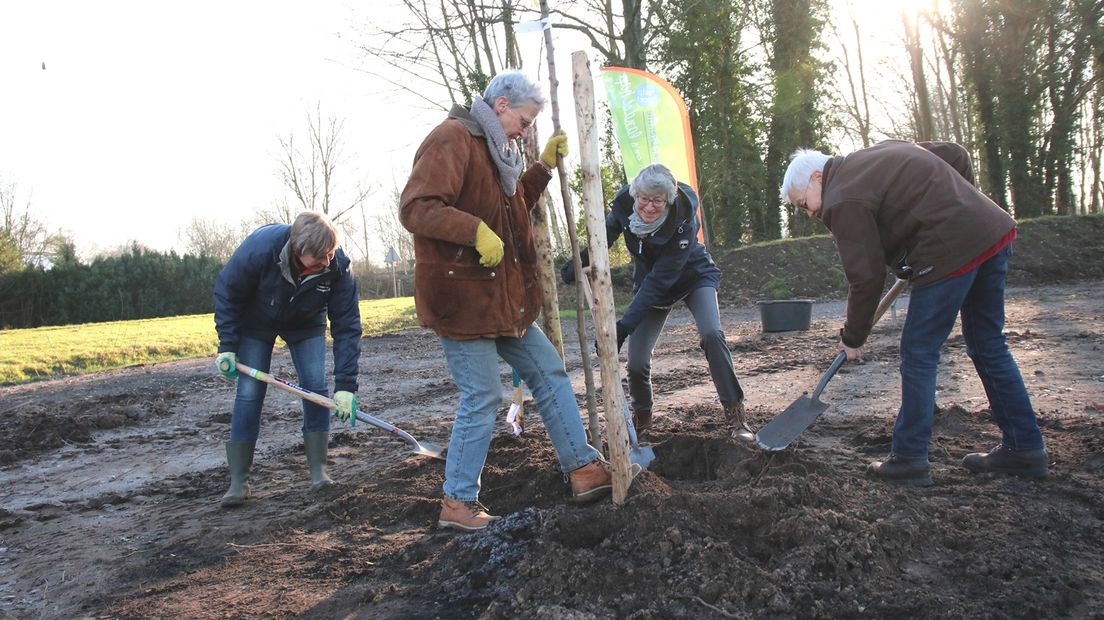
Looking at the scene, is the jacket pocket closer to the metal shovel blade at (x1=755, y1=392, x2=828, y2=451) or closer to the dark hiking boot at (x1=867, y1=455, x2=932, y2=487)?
the metal shovel blade at (x1=755, y1=392, x2=828, y2=451)

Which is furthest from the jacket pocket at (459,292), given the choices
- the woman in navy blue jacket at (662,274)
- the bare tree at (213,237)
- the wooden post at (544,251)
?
the bare tree at (213,237)

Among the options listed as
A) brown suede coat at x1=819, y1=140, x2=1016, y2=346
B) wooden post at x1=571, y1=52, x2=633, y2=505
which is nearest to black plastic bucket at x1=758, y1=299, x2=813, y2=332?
brown suede coat at x1=819, y1=140, x2=1016, y2=346

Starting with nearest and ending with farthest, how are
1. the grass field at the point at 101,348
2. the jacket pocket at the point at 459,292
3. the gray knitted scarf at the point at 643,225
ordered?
the jacket pocket at the point at 459,292 → the gray knitted scarf at the point at 643,225 → the grass field at the point at 101,348

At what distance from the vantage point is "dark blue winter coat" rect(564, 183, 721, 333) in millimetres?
4168

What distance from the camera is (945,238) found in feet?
10.5

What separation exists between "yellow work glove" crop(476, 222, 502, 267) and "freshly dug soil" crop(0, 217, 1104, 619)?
1064 mm

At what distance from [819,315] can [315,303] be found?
1018 centimetres

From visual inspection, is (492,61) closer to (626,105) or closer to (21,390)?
(626,105)

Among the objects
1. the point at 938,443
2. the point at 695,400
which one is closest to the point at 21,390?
the point at 695,400

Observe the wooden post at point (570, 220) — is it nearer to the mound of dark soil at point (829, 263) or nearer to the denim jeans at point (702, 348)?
the denim jeans at point (702, 348)

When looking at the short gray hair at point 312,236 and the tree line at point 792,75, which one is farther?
the tree line at point 792,75

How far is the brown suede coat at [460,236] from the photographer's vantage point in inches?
113

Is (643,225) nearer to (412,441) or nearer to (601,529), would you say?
(601,529)

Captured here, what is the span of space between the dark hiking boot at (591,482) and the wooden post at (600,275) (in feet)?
0.69
